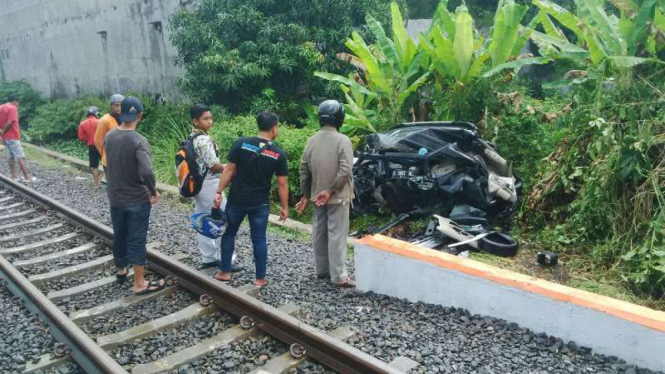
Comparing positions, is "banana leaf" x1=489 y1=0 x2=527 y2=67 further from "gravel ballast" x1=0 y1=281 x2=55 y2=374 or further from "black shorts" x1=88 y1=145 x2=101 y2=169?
"black shorts" x1=88 y1=145 x2=101 y2=169

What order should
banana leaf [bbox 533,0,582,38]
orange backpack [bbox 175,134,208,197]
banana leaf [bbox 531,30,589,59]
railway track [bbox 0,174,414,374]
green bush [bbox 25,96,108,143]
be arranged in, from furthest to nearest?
green bush [bbox 25,96,108,143] < banana leaf [bbox 533,0,582,38] < banana leaf [bbox 531,30,589,59] < orange backpack [bbox 175,134,208,197] < railway track [bbox 0,174,414,374]

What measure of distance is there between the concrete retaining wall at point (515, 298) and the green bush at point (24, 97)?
2257cm

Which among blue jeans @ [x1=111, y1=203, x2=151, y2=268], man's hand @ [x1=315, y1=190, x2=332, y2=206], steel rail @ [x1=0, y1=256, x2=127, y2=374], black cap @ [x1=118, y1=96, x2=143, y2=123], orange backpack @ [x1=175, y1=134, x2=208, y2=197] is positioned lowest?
steel rail @ [x1=0, y1=256, x2=127, y2=374]

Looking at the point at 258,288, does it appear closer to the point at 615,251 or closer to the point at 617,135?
the point at 615,251

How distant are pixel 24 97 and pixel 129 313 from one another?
911 inches

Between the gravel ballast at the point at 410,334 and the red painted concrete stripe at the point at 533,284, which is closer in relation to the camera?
the red painted concrete stripe at the point at 533,284

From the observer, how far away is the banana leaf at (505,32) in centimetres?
825

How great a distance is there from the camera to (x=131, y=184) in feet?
16.7

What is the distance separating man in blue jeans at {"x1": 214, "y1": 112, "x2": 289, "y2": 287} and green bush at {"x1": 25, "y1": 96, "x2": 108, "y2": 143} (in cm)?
1478

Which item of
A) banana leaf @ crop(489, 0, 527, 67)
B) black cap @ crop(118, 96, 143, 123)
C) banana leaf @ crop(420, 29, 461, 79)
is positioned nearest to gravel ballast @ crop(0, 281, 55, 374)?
black cap @ crop(118, 96, 143, 123)

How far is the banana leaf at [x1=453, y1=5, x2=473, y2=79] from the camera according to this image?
8.24m

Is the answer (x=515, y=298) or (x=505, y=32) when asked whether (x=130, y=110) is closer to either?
(x=515, y=298)

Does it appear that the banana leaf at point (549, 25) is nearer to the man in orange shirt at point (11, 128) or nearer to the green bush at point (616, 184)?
the green bush at point (616, 184)

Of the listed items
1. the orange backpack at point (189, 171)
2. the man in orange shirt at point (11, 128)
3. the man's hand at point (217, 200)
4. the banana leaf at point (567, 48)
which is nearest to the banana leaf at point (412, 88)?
the banana leaf at point (567, 48)
